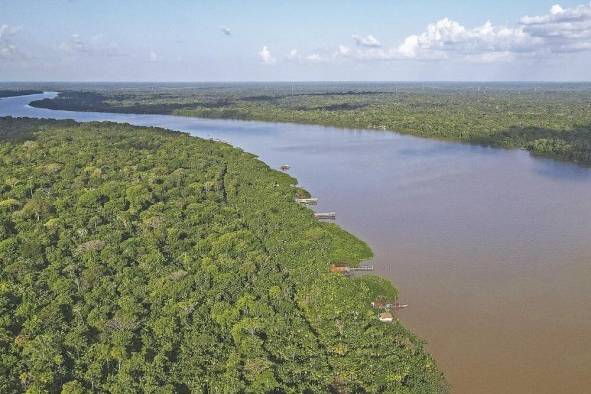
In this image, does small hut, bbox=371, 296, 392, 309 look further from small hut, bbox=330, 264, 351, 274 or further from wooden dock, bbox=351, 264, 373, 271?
wooden dock, bbox=351, 264, 373, 271

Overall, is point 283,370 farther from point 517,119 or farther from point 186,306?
point 517,119

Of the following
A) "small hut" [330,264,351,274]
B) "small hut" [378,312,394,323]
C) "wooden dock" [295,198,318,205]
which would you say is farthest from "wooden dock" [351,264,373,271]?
"wooden dock" [295,198,318,205]

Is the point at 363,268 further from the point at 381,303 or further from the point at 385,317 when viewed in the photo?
the point at 385,317

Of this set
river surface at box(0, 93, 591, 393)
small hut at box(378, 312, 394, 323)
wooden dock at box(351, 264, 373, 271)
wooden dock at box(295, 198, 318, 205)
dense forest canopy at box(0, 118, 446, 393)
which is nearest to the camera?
dense forest canopy at box(0, 118, 446, 393)

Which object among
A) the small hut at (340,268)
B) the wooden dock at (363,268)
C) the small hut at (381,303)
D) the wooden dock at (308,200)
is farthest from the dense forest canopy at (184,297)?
the wooden dock at (308,200)

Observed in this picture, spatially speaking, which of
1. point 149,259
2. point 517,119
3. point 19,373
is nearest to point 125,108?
point 517,119

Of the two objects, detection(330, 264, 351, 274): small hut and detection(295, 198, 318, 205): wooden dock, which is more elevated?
detection(295, 198, 318, 205): wooden dock

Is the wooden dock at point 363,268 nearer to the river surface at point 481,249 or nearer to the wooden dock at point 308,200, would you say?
the river surface at point 481,249

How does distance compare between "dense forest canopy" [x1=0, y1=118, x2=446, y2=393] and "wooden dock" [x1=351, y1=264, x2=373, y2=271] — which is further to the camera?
"wooden dock" [x1=351, y1=264, x2=373, y2=271]
